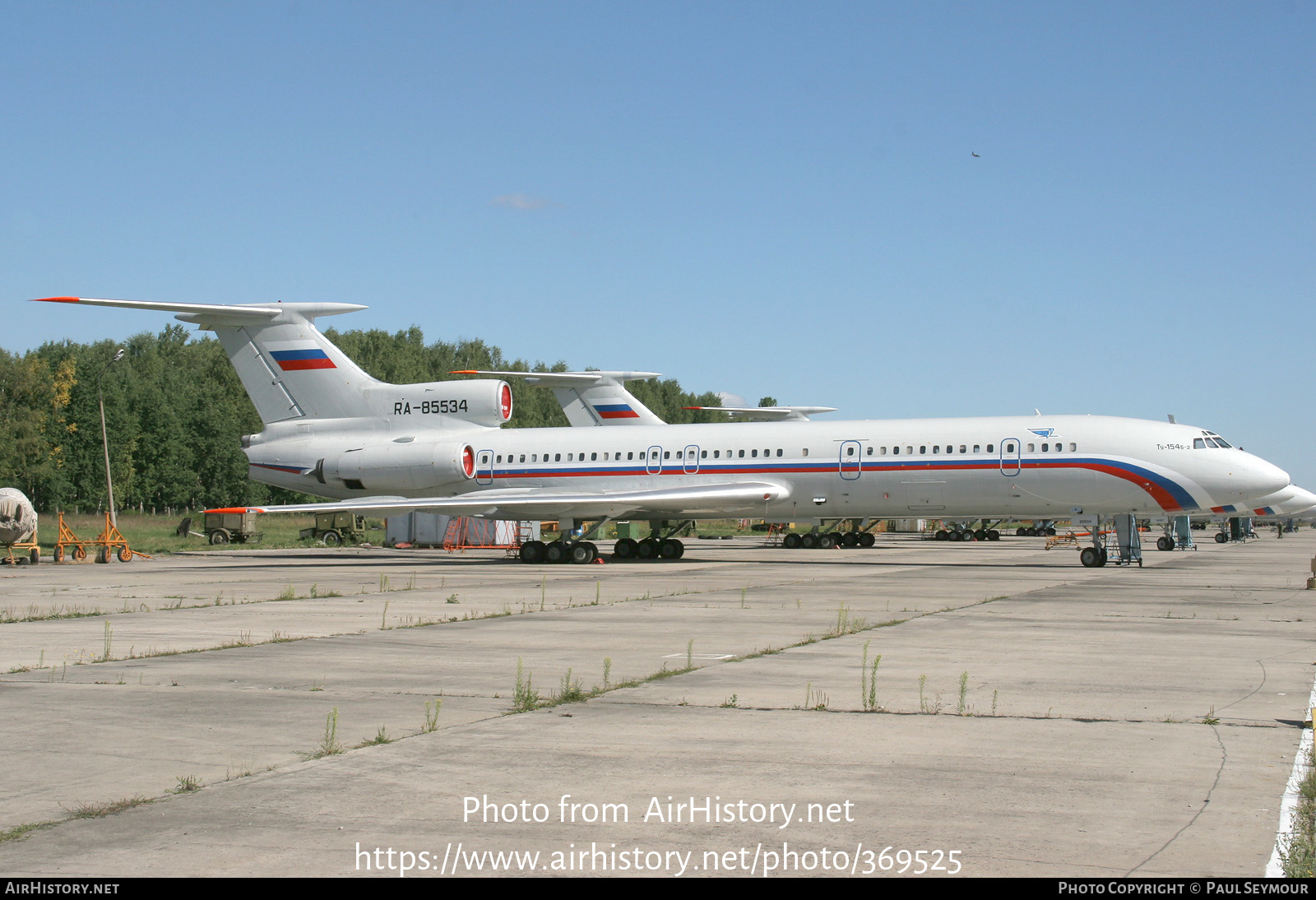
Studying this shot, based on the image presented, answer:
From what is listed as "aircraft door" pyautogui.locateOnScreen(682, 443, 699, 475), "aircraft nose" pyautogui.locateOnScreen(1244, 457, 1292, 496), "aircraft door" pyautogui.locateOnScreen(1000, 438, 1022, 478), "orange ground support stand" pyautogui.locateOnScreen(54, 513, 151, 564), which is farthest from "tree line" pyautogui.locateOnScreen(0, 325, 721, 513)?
"aircraft nose" pyautogui.locateOnScreen(1244, 457, 1292, 496)

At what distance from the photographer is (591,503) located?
3078 cm

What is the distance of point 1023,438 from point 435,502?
14836 mm

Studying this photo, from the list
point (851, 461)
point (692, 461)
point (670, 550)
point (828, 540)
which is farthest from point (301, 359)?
point (828, 540)

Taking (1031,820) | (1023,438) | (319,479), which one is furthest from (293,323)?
(1031,820)

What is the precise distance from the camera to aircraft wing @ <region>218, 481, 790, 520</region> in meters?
30.1

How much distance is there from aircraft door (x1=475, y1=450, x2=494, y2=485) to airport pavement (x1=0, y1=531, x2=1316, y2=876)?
16906 mm

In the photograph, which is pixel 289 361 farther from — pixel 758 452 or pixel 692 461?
pixel 758 452

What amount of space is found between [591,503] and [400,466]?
578 centimetres

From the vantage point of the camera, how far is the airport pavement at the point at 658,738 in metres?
5.02

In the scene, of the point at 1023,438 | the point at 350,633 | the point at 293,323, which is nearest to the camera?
the point at 350,633

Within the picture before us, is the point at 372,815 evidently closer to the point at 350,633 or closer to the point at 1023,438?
the point at 350,633

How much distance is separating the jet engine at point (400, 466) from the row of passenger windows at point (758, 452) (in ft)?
3.08

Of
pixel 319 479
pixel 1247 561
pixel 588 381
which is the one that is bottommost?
pixel 1247 561

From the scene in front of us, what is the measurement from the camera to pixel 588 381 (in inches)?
1829
